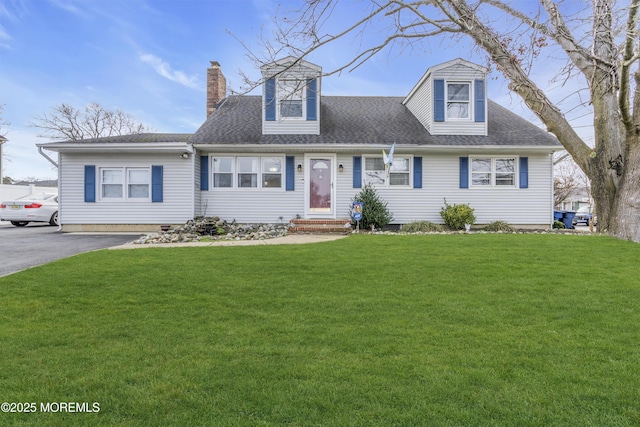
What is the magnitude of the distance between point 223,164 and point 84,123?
2474cm

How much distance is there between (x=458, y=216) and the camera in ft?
36.5

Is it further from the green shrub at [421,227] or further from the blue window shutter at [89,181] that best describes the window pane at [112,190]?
the green shrub at [421,227]

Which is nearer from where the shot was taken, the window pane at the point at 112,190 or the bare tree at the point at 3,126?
the window pane at the point at 112,190

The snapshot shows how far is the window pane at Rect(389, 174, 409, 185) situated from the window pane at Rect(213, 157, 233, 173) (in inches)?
219

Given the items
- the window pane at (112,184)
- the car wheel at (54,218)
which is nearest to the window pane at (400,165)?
the window pane at (112,184)

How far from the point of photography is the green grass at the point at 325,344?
189 cm

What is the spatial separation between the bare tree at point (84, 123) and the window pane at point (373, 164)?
27227 mm

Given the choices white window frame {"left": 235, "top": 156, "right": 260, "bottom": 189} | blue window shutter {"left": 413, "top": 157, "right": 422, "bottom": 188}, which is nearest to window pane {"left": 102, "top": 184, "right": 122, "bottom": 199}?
white window frame {"left": 235, "top": 156, "right": 260, "bottom": 189}

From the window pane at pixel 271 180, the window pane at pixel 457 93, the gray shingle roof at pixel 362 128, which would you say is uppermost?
the window pane at pixel 457 93

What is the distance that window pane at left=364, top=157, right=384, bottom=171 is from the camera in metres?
11.8

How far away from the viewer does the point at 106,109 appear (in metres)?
29.8

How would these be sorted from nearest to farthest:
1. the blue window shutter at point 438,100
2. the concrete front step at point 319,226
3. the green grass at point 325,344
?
the green grass at point 325,344
the concrete front step at point 319,226
the blue window shutter at point 438,100

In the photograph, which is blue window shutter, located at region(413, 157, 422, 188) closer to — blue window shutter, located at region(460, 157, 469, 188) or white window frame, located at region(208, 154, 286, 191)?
blue window shutter, located at region(460, 157, 469, 188)

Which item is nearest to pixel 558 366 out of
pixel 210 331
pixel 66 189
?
pixel 210 331
